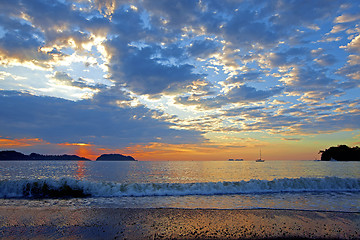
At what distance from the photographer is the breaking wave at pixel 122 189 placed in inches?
709

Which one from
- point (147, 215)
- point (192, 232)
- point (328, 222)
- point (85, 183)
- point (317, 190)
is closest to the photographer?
point (192, 232)

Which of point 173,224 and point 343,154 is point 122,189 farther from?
point 343,154

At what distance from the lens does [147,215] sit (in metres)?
11.1

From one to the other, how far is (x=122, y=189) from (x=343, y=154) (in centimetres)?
19722

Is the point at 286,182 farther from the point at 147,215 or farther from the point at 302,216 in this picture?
the point at 147,215

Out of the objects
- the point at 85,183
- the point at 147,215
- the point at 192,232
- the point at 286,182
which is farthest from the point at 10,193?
the point at 286,182

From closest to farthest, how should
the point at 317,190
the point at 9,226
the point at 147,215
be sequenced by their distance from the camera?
1. the point at 9,226
2. the point at 147,215
3. the point at 317,190

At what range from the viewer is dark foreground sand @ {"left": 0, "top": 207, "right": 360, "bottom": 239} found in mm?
8164

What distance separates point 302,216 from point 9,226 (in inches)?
557

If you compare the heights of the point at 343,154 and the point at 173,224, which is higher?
the point at 343,154

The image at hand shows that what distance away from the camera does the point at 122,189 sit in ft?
61.1

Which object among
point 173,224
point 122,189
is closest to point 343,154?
point 122,189

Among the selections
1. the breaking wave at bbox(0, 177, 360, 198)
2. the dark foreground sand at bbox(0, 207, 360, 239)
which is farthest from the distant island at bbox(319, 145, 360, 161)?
the dark foreground sand at bbox(0, 207, 360, 239)

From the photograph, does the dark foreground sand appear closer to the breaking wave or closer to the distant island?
the breaking wave
